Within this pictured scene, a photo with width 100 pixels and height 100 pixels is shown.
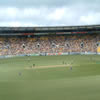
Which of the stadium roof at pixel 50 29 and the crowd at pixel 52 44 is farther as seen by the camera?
the crowd at pixel 52 44

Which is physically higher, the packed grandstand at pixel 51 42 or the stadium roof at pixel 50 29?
the stadium roof at pixel 50 29

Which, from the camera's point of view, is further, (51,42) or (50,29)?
(51,42)

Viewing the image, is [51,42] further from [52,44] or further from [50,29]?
[50,29]

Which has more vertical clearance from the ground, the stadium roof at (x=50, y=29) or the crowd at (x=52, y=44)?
the stadium roof at (x=50, y=29)

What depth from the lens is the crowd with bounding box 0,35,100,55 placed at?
5041cm

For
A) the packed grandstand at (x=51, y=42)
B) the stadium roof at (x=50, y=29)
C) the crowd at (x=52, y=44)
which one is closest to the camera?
the stadium roof at (x=50, y=29)

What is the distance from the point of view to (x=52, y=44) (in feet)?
169

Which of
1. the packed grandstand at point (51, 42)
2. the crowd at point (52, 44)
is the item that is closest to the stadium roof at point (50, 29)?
the packed grandstand at point (51, 42)

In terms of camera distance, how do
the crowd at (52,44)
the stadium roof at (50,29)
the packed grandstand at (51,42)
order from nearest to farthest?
1. the stadium roof at (50,29)
2. the packed grandstand at (51,42)
3. the crowd at (52,44)

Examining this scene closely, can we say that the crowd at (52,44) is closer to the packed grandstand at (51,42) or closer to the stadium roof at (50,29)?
the packed grandstand at (51,42)

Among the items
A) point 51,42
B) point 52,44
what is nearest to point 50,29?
point 51,42

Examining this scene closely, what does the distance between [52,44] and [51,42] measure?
70 centimetres

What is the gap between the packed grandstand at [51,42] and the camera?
A: 163 ft

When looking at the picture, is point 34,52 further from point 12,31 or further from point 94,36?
point 94,36
